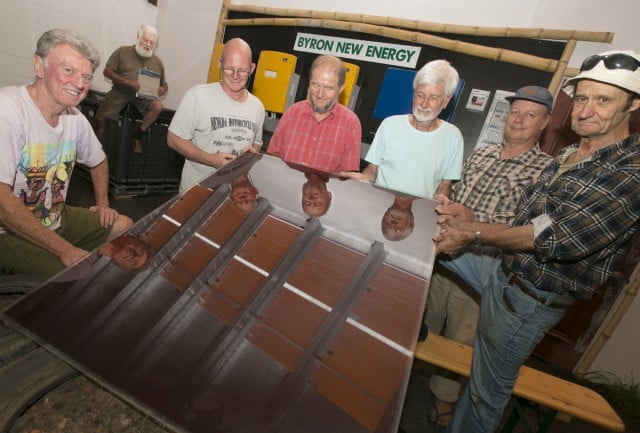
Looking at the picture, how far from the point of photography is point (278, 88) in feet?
12.7

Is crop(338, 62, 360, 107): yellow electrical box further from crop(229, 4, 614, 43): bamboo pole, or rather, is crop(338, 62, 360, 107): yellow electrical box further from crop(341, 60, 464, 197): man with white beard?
crop(341, 60, 464, 197): man with white beard

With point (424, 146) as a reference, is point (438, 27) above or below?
above

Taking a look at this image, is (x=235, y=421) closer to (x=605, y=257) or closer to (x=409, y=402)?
(x=605, y=257)

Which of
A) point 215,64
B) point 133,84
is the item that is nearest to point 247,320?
point 133,84

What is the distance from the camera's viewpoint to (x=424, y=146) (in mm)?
1880

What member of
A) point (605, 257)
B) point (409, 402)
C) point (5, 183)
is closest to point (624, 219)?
point (605, 257)

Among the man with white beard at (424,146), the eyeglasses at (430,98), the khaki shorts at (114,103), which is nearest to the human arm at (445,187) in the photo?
the man with white beard at (424,146)

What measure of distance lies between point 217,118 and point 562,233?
1.90 meters

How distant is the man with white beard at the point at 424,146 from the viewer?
181 centimetres

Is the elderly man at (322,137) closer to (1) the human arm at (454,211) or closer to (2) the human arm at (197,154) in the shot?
(2) the human arm at (197,154)

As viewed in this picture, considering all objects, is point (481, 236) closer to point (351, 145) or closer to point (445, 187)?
point (445, 187)

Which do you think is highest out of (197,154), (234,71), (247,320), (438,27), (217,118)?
(438,27)

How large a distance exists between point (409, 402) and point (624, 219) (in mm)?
1736

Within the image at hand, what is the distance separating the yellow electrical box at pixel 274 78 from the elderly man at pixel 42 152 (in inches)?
99.6
